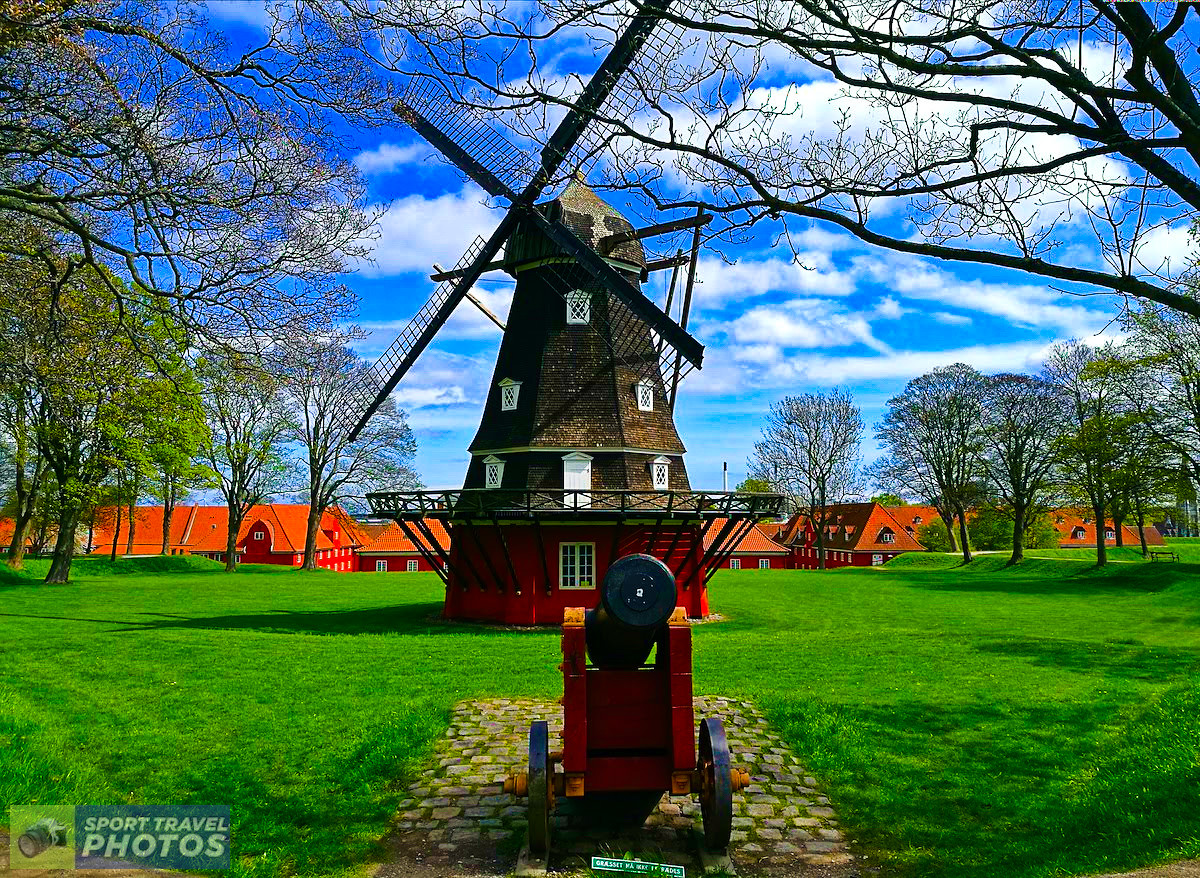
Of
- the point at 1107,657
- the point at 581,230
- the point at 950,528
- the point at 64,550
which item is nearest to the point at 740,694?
the point at 1107,657

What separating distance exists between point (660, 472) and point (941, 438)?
33981 mm

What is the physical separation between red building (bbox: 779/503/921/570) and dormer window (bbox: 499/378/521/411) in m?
47.1

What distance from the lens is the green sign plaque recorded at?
520cm

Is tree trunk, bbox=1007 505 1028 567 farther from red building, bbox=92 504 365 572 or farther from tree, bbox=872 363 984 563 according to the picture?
red building, bbox=92 504 365 572

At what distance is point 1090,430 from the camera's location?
122 feet

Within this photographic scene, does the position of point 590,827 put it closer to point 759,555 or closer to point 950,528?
point 950,528

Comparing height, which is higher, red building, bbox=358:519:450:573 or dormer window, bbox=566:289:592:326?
dormer window, bbox=566:289:592:326

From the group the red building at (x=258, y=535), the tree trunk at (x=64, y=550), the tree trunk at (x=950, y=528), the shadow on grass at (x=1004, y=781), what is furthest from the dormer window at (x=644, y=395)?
the red building at (x=258, y=535)

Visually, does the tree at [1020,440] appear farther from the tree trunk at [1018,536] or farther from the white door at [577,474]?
the white door at [577,474]

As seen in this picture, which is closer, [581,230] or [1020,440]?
[581,230]

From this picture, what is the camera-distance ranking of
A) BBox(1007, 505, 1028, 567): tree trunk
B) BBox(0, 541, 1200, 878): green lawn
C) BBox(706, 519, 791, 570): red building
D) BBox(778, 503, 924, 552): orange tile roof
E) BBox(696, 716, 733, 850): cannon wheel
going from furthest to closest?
1. BBox(706, 519, 791, 570): red building
2. BBox(778, 503, 924, 552): orange tile roof
3. BBox(1007, 505, 1028, 567): tree trunk
4. BBox(0, 541, 1200, 878): green lawn
5. BBox(696, 716, 733, 850): cannon wheel

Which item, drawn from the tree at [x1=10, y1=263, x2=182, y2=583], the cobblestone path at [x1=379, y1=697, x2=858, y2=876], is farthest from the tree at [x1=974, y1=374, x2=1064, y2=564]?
the tree at [x1=10, y1=263, x2=182, y2=583]

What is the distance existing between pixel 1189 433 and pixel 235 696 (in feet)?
125

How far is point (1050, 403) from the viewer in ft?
151
